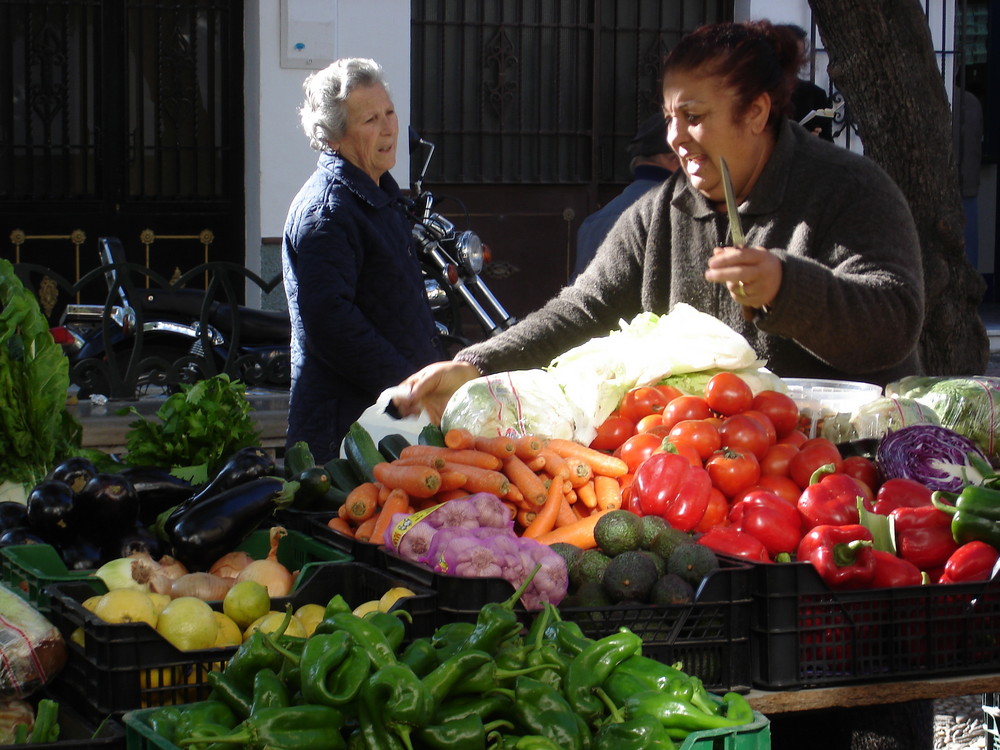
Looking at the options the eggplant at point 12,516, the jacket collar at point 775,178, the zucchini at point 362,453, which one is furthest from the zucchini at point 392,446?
the jacket collar at point 775,178

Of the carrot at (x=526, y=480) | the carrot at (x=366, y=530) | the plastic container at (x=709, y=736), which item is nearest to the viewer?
the plastic container at (x=709, y=736)

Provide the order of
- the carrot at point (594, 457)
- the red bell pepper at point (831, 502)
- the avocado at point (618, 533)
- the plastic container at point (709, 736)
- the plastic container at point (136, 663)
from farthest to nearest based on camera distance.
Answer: the carrot at point (594, 457) < the red bell pepper at point (831, 502) < the avocado at point (618, 533) < the plastic container at point (136, 663) < the plastic container at point (709, 736)

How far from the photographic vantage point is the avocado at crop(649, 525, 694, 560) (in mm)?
2811

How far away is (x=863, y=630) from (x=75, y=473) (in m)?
1.92

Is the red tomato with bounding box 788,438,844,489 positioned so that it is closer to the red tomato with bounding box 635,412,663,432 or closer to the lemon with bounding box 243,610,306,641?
the red tomato with bounding box 635,412,663,432

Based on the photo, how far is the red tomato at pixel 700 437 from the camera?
3.22m

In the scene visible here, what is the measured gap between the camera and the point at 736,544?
2842 millimetres

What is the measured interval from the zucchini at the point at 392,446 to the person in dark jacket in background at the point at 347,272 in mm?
963

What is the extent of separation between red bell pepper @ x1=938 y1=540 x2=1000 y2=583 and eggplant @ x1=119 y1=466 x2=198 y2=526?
6.45 ft

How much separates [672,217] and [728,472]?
3.58ft

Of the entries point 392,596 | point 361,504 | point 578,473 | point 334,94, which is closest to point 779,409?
point 578,473

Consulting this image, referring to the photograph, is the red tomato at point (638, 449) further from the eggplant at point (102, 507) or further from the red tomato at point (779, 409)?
the eggplant at point (102, 507)

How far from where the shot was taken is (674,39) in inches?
404

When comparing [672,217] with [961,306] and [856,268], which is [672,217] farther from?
[961,306]
